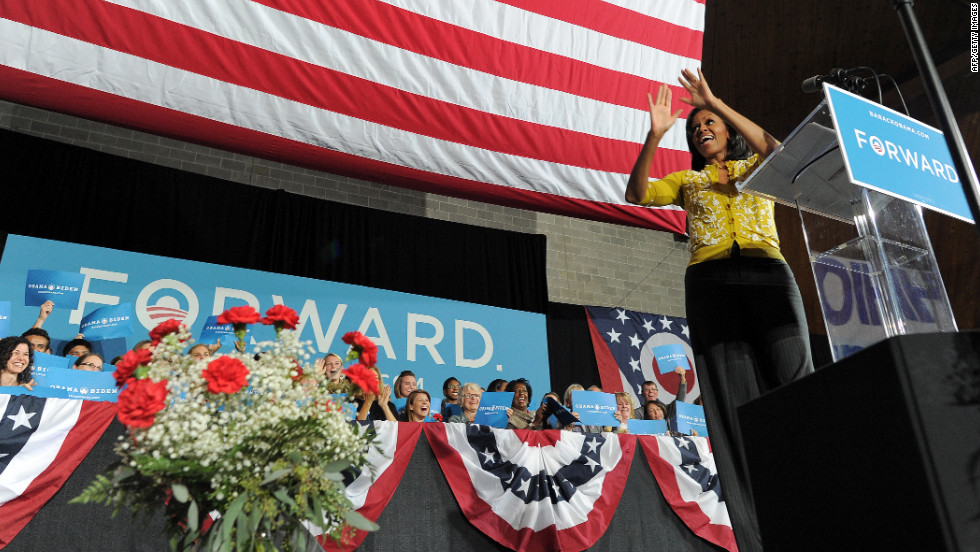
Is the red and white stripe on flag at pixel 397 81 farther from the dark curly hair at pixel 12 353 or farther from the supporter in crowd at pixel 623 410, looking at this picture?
the supporter in crowd at pixel 623 410

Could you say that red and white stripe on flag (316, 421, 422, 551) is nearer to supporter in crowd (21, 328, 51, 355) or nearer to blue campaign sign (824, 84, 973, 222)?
blue campaign sign (824, 84, 973, 222)

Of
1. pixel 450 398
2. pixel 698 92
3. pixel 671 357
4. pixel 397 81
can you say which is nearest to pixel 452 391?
pixel 450 398

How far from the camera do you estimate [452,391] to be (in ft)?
18.0

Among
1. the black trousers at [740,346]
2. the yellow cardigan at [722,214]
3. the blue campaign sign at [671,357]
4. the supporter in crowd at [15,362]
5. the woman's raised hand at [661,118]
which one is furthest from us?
the blue campaign sign at [671,357]

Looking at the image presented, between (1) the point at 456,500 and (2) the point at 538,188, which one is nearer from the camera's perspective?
(1) the point at 456,500

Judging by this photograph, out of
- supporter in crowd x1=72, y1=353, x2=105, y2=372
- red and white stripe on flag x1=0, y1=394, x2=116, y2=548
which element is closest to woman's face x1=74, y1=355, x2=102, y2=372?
supporter in crowd x1=72, y1=353, x2=105, y2=372

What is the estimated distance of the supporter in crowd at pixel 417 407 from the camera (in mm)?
4461

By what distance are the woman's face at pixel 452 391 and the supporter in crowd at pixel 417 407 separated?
2.94ft

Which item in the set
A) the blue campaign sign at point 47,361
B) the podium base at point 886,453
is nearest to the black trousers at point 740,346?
the podium base at point 886,453

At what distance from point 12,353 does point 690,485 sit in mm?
3253

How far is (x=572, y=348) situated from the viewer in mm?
7469

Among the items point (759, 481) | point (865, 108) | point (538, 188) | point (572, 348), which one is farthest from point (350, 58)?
point (572, 348)

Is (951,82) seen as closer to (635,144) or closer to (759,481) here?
(635,144)

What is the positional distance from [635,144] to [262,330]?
138 inches
